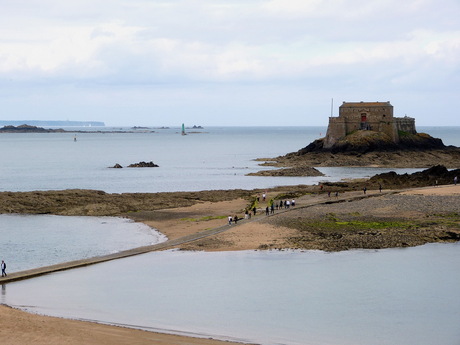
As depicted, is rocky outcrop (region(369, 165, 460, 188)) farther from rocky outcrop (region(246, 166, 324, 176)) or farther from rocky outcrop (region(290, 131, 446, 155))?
rocky outcrop (region(290, 131, 446, 155))

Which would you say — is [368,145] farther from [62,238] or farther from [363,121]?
[62,238]

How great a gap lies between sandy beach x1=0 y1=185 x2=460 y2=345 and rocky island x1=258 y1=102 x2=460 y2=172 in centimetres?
5001

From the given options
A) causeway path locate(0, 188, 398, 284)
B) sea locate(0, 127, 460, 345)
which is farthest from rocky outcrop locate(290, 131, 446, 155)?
sea locate(0, 127, 460, 345)

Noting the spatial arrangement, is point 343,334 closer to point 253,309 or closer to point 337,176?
point 253,309

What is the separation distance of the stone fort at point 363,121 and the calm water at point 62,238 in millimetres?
74659

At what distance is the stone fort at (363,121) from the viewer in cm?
12344

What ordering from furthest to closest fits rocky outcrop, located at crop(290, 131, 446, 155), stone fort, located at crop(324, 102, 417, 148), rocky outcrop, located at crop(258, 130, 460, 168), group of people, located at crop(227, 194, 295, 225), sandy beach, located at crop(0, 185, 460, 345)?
stone fort, located at crop(324, 102, 417, 148) → rocky outcrop, located at crop(290, 131, 446, 155) → rocky outcrop, located at crop(258, 130, 460, 168) → group of people, located at crop(227, 194, 295, 225) → sandy beach, located at crop(0, 185, 460, 345)

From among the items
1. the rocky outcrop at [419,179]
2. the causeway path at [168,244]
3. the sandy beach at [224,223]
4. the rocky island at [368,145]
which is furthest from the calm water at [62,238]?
the rocky island at [368,145]

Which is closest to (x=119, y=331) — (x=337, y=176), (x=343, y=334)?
(x=343, y=334)

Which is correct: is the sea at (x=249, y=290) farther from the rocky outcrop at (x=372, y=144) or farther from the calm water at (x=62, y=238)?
the rocky outcrop at (x=372, y=144)

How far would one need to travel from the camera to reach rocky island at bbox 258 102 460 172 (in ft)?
382

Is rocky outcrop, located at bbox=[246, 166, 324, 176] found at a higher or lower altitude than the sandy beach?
higher

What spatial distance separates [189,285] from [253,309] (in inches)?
203

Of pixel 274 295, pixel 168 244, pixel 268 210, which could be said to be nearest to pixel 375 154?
pixel 268 210
